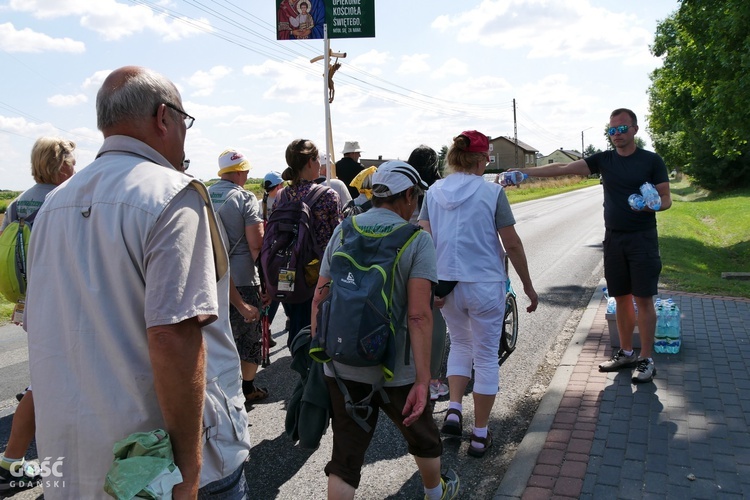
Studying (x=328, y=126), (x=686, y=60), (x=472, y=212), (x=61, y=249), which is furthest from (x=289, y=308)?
(x=686, y=60)

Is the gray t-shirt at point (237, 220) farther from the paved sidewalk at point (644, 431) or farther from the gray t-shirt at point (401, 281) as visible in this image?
the paved sidewalk at point (644, 431)

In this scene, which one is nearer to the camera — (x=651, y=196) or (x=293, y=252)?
(x=293, y=252)

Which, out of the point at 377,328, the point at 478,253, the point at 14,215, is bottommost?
the point at 377,328

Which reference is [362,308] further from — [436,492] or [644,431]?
[644,431]

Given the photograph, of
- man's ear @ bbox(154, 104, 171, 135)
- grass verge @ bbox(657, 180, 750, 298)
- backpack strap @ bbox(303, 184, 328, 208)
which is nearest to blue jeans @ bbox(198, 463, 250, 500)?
man's ear @ bbox(154, 104, 171, 135)

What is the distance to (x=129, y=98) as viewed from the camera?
1.78 metres

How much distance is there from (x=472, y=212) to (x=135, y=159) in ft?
8.50

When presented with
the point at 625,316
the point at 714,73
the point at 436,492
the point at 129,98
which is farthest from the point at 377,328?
the point at 714,73

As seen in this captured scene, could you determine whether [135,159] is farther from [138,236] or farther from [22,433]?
[22,433]

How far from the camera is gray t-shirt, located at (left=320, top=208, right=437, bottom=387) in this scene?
107 inches

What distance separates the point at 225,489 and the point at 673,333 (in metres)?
5.02

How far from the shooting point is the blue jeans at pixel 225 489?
196 cm

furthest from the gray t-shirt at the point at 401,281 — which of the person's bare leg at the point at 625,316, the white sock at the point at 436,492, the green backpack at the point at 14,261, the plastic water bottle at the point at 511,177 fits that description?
the person's bare leg at the point at 625,316

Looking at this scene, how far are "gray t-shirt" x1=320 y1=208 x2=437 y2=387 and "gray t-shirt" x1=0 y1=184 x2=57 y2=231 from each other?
85.0 inches
